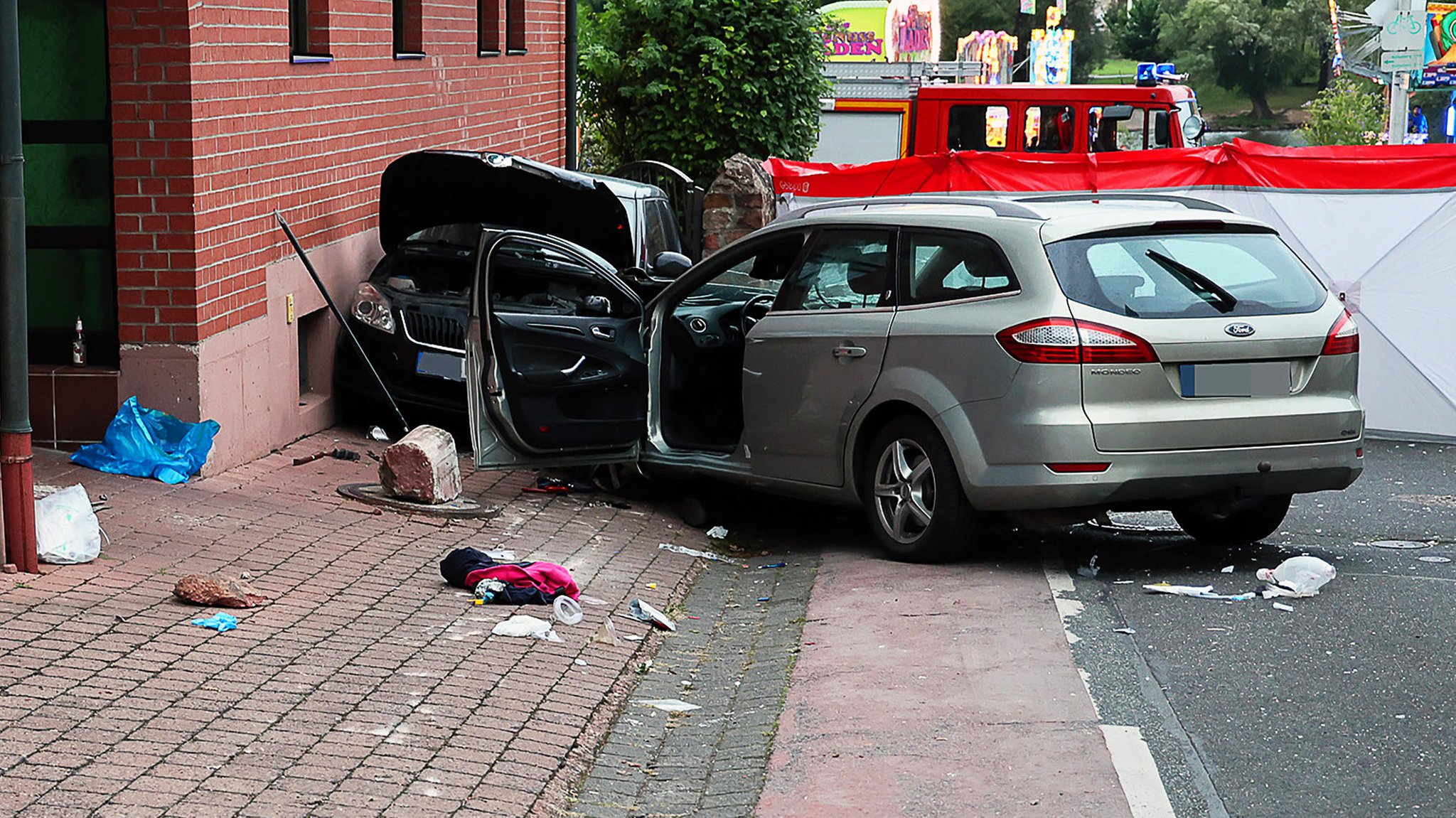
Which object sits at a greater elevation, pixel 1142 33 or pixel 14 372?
pixel 1142 33

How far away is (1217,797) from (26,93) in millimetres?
6973

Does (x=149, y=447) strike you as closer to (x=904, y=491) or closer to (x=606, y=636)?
(x=606, y=636)

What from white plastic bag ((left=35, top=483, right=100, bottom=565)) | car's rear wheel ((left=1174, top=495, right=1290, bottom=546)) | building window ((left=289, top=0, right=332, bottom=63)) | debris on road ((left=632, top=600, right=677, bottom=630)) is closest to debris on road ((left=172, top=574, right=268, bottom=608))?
white plastic bag ((left=35, top=483, right=100, bottom=565))

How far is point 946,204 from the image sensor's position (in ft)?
27.2

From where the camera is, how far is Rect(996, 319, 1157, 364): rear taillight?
280 inches

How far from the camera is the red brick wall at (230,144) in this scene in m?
8.68

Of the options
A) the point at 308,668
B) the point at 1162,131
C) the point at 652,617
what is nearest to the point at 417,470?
the point at 652,617

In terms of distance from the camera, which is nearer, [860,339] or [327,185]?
[860,339]

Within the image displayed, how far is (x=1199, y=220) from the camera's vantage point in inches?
301

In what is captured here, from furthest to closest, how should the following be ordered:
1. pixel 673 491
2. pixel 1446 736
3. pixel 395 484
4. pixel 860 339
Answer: pixel 673 491 → pixel 395 484 → pixel 860 339 → pixel 1446 736

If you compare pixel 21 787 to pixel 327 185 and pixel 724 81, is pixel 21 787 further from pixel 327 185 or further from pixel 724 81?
pixel 724 81

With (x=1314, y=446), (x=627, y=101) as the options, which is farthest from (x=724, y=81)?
(x=1314, y=446)

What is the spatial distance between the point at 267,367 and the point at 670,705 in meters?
4.79

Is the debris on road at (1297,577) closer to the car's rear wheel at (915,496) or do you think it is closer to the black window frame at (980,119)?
the car's rear wheel at (915,496)
